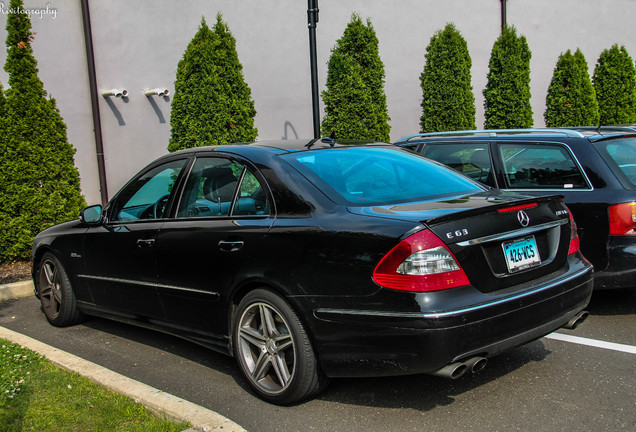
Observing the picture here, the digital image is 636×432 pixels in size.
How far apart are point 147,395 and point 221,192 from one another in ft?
4.67

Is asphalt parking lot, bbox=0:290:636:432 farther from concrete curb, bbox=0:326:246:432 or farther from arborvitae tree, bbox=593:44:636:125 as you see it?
arborvitae tree, bbox=593:44:636:125

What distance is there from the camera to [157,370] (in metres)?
4.48

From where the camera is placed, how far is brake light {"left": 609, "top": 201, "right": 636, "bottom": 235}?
499 centimetres

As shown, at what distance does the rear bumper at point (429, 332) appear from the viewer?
3105mm

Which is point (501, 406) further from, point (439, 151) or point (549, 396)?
point (439, 151)

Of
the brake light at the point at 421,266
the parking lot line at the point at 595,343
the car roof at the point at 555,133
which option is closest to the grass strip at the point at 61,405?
the brake light at the point at 421,266

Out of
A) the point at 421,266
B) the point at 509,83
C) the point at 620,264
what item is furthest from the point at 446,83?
the point at 421,266

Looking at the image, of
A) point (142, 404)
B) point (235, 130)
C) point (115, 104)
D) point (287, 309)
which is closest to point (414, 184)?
point (287, 309)

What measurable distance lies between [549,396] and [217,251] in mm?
2221

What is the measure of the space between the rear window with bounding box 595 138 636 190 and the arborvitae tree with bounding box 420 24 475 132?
30.4 feet

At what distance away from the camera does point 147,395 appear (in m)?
3.73

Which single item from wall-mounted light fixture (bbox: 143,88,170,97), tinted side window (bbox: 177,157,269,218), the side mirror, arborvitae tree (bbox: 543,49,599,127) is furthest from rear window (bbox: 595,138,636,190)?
arborvitae tree (bbox: 543,49,599,127)

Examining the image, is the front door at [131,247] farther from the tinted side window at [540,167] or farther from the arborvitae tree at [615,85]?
the arborvitae tree at [615,85]

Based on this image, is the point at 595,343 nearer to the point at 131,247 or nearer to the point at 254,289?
the point at 254,289
